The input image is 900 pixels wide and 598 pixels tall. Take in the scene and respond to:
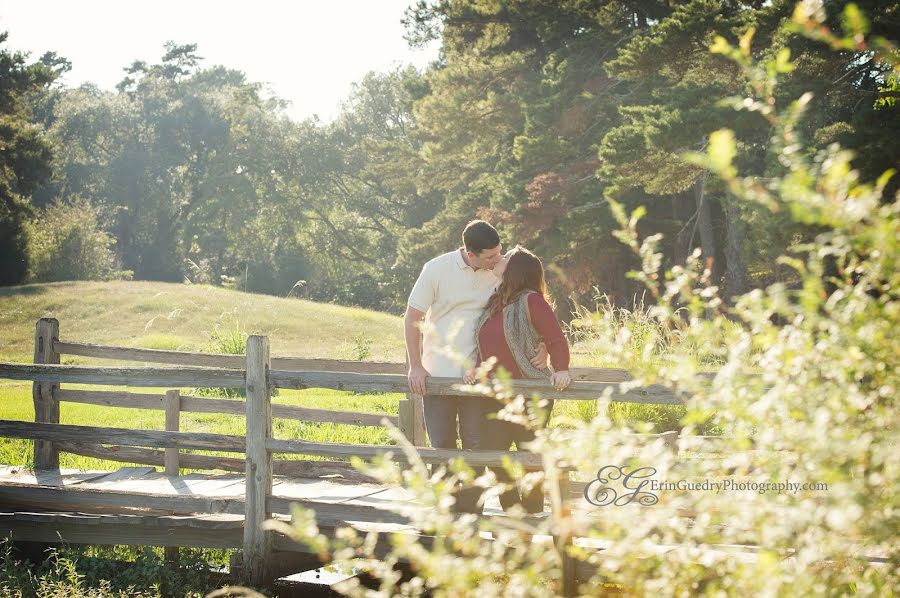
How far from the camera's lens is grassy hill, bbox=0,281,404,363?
25178 mm

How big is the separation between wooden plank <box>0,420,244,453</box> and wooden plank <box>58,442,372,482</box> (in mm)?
1401

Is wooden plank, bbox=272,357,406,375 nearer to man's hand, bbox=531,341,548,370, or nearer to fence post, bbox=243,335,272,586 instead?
fence post, bbox=243,335,272,586

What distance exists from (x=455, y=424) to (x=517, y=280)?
96cm

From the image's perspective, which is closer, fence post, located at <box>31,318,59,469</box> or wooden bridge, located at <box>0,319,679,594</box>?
wooden bridge, located at <box>0,319,679,594</box>

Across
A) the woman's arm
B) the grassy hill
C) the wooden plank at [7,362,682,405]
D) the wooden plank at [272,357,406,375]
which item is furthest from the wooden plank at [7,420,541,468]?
the grassy hill

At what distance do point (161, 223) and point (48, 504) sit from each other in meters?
50.7

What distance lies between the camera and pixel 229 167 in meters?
55.9

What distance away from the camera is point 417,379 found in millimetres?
5840

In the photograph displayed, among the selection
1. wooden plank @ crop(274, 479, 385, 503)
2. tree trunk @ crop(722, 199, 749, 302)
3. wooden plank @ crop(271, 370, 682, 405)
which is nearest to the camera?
wooden plank @ crop(271, 370, 682, 405)

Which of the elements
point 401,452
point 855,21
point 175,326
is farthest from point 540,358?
point 175,326

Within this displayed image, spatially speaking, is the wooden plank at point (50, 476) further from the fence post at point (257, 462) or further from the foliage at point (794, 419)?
the foliage at point (794, 419)

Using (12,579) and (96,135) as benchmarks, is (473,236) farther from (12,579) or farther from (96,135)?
(96,135)

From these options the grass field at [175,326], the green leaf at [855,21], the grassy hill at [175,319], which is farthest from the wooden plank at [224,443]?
the grassy hill at [175,319]

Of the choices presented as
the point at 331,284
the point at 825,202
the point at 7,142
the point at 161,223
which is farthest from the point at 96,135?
the point at 825,202
